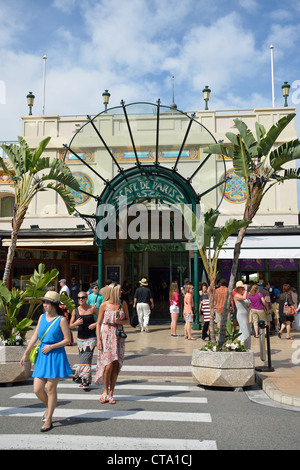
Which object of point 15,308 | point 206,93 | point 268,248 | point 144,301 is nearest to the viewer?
point 15,308

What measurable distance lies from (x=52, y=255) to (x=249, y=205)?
12.2 meters

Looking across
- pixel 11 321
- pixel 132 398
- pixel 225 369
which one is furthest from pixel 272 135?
pixel 11 321

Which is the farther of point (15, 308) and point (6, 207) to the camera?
point (6, 207)

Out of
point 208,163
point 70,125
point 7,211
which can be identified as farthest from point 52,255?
point 208,163

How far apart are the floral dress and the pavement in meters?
2.22

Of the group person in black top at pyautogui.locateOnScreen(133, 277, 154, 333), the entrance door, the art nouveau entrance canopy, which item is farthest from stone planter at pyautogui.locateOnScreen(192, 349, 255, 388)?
the entrance door

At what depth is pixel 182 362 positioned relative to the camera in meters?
10.4

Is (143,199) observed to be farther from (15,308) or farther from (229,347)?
(229,347)

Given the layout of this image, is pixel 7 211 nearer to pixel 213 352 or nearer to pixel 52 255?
pixel 52 255

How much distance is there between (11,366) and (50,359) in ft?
10.2

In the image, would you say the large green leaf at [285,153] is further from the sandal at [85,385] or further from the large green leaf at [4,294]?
the large green leaf at [4,294]

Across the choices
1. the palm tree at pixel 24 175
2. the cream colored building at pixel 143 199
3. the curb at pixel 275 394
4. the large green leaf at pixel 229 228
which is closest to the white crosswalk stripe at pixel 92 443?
the curb at pixel 275 394

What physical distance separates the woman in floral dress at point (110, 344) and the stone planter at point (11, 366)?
2.13 meters

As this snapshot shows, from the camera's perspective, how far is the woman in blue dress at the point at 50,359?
554 cm
